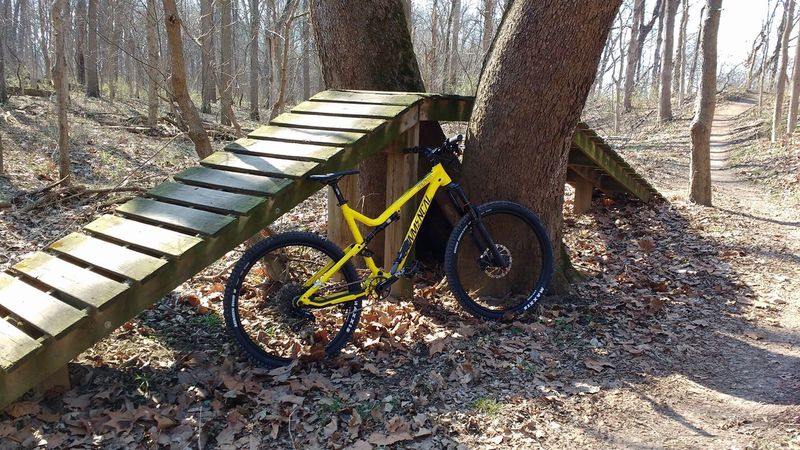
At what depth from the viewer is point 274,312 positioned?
456 cm

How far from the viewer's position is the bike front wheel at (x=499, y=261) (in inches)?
178

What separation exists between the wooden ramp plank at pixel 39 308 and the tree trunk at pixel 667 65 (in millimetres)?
21914

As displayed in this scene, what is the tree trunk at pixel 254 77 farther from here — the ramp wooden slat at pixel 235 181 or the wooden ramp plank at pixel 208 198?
the wooden ramp plank at pixel 208 198

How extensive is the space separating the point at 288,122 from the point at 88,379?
2294mm

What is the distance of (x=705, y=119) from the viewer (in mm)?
8516

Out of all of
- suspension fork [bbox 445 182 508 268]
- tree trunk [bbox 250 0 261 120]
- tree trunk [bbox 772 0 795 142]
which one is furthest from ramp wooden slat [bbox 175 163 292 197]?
tree trunk [bbox 250 0 261 120]

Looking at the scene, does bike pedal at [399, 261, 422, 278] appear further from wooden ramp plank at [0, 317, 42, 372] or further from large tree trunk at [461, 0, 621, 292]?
wooden ramp plank at [0, 317, 42, 372]

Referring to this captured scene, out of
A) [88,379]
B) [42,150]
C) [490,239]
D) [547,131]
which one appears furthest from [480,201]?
[42,150]

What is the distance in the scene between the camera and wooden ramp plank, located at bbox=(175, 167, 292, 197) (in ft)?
12.3

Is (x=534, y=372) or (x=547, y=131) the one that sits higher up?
(x=547, y=131)

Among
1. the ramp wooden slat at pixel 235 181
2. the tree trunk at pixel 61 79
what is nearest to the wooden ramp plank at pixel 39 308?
the ramp wooden slat at pixel 235 181

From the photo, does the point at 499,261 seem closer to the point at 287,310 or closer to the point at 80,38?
the point at 287,310

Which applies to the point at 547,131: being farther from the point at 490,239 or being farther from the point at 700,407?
the point at 700,407

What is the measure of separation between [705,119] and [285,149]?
6.91m
